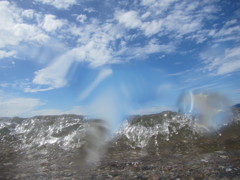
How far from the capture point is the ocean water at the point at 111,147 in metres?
14.7

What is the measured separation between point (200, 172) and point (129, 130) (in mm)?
16170

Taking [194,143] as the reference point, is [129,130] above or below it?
above

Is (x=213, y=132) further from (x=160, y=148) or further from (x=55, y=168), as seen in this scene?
(x=55, y=168)

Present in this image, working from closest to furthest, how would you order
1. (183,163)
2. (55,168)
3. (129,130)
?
1. (183,163)
2. (55,168)
3. (129,130)

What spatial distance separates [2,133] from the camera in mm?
33000

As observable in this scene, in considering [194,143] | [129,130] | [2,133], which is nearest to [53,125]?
[2,133]

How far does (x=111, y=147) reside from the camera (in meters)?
24.3

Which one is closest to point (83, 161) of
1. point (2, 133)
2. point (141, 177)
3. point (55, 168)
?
point (55, 168)

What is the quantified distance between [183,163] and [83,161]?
26.7 feet

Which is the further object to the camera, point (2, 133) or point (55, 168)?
point (2, 133)

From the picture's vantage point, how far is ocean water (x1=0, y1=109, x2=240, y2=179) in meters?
14.7

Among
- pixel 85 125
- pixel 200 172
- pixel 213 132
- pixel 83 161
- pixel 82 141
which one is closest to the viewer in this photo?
pixel 200 172

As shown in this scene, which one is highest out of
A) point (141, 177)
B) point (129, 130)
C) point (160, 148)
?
point (129, 130)

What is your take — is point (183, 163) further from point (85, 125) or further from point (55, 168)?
point (85, 125)
